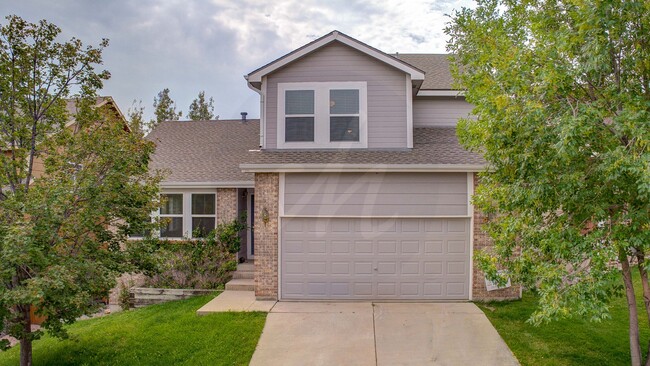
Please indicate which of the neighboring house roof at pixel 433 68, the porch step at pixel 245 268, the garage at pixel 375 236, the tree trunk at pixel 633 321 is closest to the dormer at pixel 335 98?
the garage at pixel 375 236

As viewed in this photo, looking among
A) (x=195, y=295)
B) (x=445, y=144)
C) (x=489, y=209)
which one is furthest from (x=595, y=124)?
(x=195, y=295)

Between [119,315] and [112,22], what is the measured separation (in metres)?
9.83

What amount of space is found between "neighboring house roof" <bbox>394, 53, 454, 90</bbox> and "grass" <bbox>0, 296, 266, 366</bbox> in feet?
27.5

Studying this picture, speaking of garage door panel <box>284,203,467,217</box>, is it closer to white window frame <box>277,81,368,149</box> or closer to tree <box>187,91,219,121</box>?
white window frame <box>277,81,368,149</box>

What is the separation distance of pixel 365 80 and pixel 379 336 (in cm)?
640

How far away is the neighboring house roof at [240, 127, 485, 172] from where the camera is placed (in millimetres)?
8977

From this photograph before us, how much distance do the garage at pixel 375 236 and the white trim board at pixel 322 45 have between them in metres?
2.90

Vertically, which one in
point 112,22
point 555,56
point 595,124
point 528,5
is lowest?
point 595,124

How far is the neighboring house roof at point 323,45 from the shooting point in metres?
10.0

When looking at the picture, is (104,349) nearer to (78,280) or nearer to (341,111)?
(78,280)

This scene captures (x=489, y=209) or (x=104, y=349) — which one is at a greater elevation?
(x=489, y=209)

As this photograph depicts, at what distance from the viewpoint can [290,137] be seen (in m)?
10.3

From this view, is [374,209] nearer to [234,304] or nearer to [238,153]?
[234,304]

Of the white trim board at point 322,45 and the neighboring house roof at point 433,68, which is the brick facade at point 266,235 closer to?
the white trim board at point 322,45
